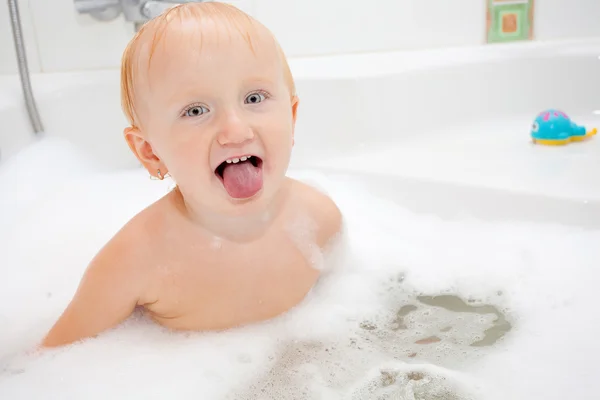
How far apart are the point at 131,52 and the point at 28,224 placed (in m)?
0.64

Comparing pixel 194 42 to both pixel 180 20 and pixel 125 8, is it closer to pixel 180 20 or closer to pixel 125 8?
pixel 180 20

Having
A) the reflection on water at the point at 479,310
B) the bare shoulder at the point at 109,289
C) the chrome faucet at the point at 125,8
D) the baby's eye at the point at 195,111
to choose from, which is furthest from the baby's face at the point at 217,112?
the chrome faucet at the point at 125,8

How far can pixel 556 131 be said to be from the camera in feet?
4.91

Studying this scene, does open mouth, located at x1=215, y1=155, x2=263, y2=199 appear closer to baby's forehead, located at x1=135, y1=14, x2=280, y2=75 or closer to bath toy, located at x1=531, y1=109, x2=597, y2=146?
baby's forehead, located at x1=135, y1=14, x2=280, y2=75

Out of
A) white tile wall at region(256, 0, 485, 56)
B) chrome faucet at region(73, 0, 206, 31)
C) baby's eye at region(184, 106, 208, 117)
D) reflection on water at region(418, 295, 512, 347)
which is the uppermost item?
chrome faucet at region(73, 0, 206, 31)

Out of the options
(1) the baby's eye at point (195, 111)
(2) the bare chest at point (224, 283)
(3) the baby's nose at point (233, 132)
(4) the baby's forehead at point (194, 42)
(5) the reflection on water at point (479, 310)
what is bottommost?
(5) the reflection on water at point (479, 310)

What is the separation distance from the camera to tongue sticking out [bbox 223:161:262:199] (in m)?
0.71

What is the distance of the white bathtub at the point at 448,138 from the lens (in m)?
1.07

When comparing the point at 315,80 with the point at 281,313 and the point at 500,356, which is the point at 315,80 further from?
the point at 500,356

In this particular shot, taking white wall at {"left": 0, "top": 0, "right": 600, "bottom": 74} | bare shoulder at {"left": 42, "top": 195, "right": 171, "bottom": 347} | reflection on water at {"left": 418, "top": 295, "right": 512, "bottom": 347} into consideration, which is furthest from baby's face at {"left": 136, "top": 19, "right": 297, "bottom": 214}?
white wall at {"left": 0, "top": 0, "right": 600, "bottom": 74}

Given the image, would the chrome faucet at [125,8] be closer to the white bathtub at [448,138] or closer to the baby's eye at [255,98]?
the white bathtub at [448,138]

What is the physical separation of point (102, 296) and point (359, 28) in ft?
4.43

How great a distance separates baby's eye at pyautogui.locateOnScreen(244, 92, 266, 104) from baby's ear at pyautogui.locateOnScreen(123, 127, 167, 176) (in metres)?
0.15

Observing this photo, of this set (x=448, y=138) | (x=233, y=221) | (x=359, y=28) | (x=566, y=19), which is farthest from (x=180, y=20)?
(x=566, y=19)
